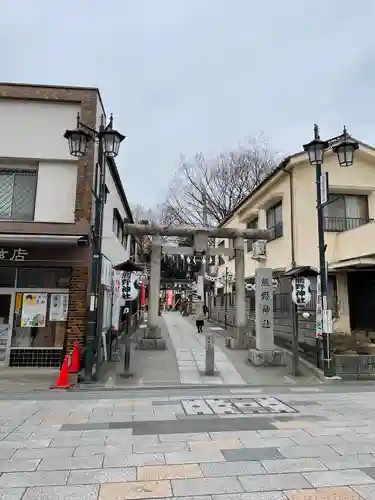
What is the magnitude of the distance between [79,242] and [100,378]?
4013 millimetres

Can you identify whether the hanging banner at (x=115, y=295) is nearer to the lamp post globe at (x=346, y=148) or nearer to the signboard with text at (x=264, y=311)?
the signboard with text at (x=264, y=311)

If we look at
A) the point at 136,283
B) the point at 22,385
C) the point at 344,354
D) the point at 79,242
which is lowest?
the point at 22,385

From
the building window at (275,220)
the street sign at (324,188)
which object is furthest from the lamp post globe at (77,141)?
the building window at (275,220)

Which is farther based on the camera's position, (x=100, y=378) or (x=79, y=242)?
(x=79, y=242)

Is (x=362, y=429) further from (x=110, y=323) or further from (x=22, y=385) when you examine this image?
(x=110, y=323)

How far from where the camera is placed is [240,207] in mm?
24000

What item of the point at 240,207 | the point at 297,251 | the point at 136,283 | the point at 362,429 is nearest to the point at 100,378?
the point at 136,283

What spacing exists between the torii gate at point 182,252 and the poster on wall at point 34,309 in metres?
4.85

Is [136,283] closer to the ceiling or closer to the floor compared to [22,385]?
closer to the ceiling

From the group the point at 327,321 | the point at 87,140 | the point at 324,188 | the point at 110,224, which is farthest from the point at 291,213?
the point at 87,140

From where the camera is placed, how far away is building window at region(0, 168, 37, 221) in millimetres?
12500

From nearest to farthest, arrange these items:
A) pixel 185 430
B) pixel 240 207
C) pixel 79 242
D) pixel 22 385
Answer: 1. pixel 185 430
2. pixel 22 385
3. pixel 79 242
4. pixel 240 207

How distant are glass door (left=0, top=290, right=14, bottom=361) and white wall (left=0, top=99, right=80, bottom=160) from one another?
176 inches

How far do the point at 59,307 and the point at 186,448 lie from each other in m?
7.98
